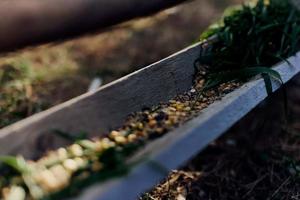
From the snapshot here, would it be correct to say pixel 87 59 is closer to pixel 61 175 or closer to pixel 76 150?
pixel 76 150

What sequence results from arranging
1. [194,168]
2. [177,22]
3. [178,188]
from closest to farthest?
1. [178,188]
2. [194,168]
3. [177,22]

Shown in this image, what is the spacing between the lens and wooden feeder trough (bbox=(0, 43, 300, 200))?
0.98m

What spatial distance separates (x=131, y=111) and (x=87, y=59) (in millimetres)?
2393

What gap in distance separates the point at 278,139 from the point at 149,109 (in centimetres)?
130

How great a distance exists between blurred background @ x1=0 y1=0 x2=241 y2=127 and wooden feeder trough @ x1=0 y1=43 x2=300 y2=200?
2.15 feet

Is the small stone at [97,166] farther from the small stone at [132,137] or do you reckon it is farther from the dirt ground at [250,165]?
the dirt ground at [250,165]

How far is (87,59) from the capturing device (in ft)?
12.4

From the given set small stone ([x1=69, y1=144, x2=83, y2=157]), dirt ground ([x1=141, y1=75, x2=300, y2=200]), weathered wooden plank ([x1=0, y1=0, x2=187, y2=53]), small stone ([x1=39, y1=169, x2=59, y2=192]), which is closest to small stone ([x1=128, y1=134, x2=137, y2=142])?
small stone ([x1=69, y1=144, x2=83, y2=157])

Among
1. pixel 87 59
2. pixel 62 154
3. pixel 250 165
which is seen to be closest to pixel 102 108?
pixel 62 154

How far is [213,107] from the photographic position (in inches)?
53.5

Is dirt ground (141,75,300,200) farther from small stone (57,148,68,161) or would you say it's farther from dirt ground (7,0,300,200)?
small stone (57,148,68,161)

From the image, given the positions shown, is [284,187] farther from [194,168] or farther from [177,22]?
[177,22]

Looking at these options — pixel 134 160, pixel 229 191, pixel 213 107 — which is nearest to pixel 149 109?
pixel 213 107

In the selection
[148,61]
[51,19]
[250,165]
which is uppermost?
[51,19]
